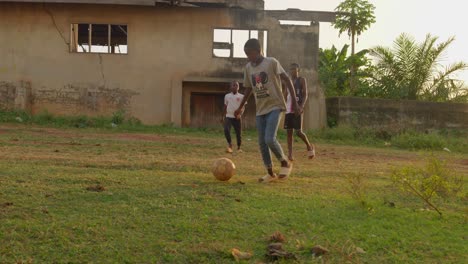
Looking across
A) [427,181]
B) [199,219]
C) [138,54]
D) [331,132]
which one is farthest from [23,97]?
[427,181]

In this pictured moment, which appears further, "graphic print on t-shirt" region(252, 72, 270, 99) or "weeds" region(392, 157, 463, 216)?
"graphic print on t-shirt" region(252, 72, 270, 99)

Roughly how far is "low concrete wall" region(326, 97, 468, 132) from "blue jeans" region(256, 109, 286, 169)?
13.9 m

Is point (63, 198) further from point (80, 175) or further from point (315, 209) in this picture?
point (315, 209)

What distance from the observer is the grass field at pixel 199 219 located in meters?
3.69

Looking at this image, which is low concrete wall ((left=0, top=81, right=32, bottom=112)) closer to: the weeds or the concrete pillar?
the concrete pillar

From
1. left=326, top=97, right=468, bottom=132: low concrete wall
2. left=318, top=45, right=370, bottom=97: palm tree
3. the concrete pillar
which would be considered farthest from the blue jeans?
left=318, top=45, right=370, bottom=97: palm tree

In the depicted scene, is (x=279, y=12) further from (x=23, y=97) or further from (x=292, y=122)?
(x=292, y=122)

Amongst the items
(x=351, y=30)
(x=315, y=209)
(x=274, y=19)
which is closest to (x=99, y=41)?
(x=274, y=19)

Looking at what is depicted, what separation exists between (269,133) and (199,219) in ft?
7.56

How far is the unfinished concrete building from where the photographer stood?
20406 millimetres

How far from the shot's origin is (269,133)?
647cm

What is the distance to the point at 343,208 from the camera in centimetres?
505

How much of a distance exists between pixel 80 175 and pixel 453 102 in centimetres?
1854

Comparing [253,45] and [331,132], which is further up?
[253,45]
